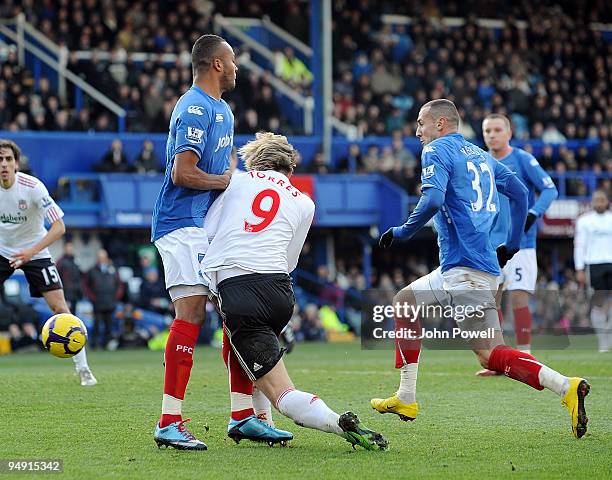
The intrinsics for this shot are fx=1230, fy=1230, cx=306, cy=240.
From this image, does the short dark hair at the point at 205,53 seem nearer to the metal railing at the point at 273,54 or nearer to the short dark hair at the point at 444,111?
the short dark hair at the point at 444,111

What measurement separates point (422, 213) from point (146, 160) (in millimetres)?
17720

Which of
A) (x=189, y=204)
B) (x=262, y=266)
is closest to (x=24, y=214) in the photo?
(x=189, y=204)

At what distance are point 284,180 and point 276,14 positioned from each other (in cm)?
2568

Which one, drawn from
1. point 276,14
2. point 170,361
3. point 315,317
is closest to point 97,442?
point 170,361

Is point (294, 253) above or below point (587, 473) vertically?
above

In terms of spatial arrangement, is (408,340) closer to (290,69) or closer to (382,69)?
(290,69)

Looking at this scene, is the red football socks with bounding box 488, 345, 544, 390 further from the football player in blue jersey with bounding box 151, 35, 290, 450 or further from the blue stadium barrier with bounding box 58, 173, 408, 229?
the blue stadium barrier with bounding box 58, 173, 408, 229

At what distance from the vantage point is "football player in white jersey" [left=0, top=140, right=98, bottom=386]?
11641mm

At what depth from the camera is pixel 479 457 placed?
6.79 meters

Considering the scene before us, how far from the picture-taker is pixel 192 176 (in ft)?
23.8

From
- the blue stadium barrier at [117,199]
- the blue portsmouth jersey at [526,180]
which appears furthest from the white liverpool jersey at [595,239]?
the blue stadium barrier at [117,199]

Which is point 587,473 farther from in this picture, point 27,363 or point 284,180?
point 27,363

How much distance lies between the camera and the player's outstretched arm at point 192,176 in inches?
285

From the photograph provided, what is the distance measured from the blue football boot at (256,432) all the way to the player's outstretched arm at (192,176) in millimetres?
1426
